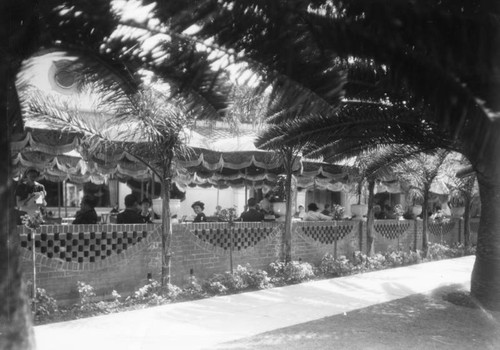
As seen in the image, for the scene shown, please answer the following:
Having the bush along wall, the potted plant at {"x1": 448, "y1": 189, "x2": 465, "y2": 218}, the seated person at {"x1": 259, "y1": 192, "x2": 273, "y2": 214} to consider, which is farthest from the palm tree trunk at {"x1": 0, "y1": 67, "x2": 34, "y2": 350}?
the potted plant at {"x1": 448, "y1": 189, "x2": 465, "y2": 218}

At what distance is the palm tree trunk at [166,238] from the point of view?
7.60m

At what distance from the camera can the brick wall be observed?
6688 mm

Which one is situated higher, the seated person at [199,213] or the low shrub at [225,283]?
the seated person at [199,213]

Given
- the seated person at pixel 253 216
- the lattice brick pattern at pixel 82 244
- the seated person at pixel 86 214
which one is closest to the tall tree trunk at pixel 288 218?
the seated person at pixel 253 216

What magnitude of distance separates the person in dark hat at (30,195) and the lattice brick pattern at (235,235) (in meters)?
2.46

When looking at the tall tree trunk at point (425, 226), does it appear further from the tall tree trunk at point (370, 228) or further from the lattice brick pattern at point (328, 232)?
the lattice brick pattern at point (328, 232)

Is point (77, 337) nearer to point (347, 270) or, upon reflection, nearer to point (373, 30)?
point (373, 30)

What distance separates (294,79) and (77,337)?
3.59 metres

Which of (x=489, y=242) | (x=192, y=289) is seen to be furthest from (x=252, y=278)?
(x=489, y=242)

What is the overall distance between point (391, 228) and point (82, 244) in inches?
355

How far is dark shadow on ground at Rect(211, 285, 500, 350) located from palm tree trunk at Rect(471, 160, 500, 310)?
26 cm

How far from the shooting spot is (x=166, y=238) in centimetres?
762

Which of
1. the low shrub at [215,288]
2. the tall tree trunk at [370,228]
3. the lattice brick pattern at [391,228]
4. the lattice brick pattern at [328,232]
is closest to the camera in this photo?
the low shrub at [215,288]

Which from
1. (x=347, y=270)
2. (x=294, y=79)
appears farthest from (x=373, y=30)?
(x=347, y=270)
